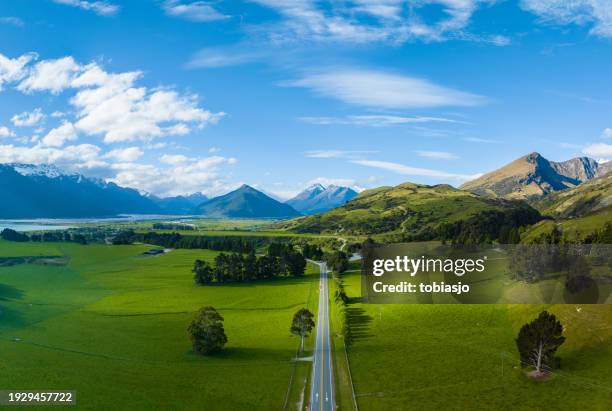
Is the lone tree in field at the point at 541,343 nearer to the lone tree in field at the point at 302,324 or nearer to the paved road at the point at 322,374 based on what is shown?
the paved road at the point at 322,374

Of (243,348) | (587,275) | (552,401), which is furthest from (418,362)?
(587,275)

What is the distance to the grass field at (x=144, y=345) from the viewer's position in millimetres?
79812

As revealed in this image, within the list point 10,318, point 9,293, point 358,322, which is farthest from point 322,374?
point 9,293

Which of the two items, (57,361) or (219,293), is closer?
(57,361)

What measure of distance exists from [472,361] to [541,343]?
44.7 ft

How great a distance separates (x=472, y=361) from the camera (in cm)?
9088

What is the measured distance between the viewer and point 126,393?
79188 mm

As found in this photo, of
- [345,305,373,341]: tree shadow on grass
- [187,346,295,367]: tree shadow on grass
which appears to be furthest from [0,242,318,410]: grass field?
[345,305,373,341]: tree shadow on grass

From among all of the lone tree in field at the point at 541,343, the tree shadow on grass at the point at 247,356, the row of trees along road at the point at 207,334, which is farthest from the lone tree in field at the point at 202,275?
the lone tree in field at the point at 541,343

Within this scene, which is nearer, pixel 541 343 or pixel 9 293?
pixel 541 343

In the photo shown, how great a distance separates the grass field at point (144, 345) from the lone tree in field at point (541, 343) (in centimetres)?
4489

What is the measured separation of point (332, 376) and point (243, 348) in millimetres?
27789

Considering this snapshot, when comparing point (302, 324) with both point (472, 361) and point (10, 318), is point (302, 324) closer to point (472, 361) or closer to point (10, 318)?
point (472, 361)

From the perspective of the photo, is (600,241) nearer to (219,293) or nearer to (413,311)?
(413,311)
